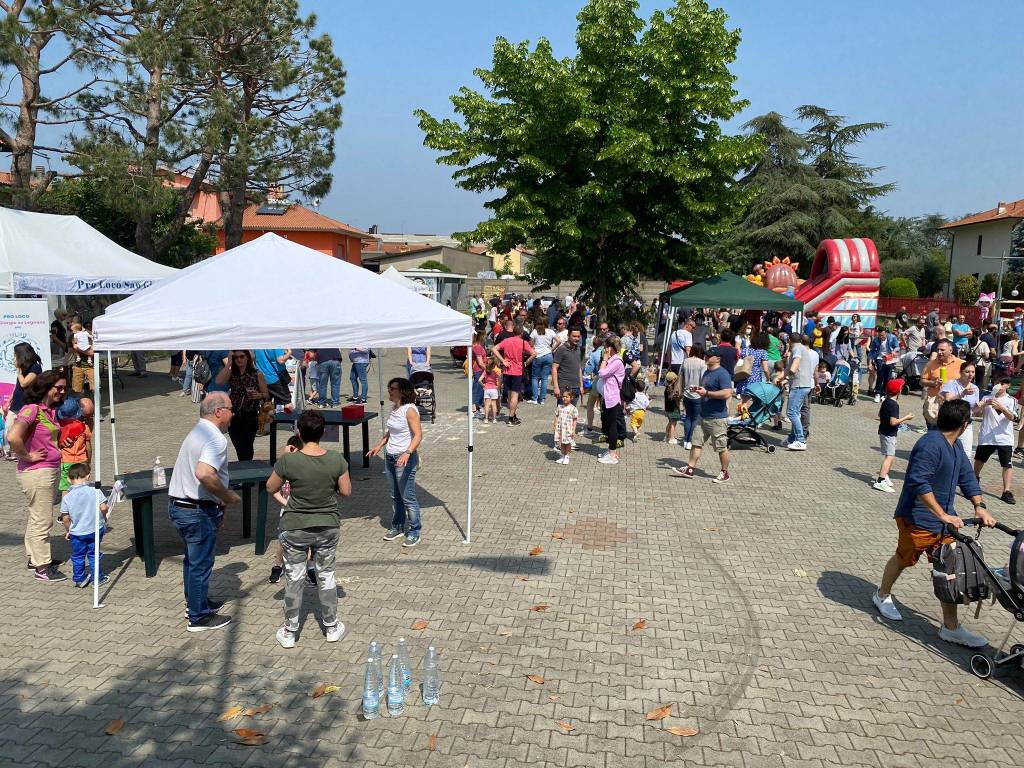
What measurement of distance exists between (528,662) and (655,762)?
118cm

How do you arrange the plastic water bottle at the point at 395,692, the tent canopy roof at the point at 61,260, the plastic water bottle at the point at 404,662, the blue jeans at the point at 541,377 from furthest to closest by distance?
the blue jeans at the point at 541,377
the tent canopy roof at the point at 61,260
the plastic water bottle at the point at 404,662
the plastic water bottle at the point at 395,692

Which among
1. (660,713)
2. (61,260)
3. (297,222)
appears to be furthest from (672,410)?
(297,222)

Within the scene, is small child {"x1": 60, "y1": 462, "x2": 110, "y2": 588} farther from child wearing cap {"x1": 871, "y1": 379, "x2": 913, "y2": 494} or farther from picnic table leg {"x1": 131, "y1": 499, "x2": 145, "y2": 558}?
child wearing cap {"x1": 871, "y1": 379, "x2": 913, "y2": 494}

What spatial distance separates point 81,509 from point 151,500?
2.06 ft

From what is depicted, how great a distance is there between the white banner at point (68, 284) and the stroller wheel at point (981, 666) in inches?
466

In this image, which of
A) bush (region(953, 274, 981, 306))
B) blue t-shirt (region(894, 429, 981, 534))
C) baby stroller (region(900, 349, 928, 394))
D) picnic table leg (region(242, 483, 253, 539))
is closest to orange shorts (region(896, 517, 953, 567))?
blue t-shirt (region(894, 429, 981, 534))

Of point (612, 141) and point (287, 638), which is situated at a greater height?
point (612, 141)

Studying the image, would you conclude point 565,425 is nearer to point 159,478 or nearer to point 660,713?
point 159,478

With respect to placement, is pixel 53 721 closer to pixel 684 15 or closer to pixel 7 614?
pixel 7 614

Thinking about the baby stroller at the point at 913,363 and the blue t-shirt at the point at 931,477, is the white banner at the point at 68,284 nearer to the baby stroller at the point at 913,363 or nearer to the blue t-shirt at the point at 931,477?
the blue t-shirt at the point at 931,477

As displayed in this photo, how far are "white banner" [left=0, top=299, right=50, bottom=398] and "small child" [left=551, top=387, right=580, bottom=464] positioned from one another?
777 centimetres

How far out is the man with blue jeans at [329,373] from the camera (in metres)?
14.4

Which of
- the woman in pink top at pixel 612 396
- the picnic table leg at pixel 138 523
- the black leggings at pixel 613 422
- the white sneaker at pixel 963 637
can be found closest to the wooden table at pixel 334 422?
the picnic table leg at pixel 138 523

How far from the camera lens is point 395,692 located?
4340mm
